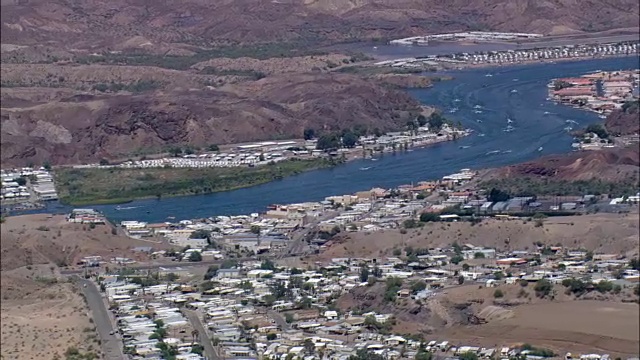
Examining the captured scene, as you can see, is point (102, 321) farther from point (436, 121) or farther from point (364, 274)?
point (436, 121)

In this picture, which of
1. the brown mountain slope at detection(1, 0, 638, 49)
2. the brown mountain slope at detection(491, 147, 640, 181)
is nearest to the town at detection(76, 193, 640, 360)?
the brown mountain slope at detection(491, 147, 640, 181)

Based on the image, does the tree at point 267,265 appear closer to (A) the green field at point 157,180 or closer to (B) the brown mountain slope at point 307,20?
(A) the green field at point 157,180

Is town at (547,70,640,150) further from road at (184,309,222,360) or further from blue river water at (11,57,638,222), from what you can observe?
road at (184,309,222,360)

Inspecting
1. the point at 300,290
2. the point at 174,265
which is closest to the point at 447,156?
the point at 174,265

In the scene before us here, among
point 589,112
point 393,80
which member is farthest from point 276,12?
point 589,112

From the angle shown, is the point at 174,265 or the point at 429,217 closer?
the point at 174,265

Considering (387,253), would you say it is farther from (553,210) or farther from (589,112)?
(589,112)
